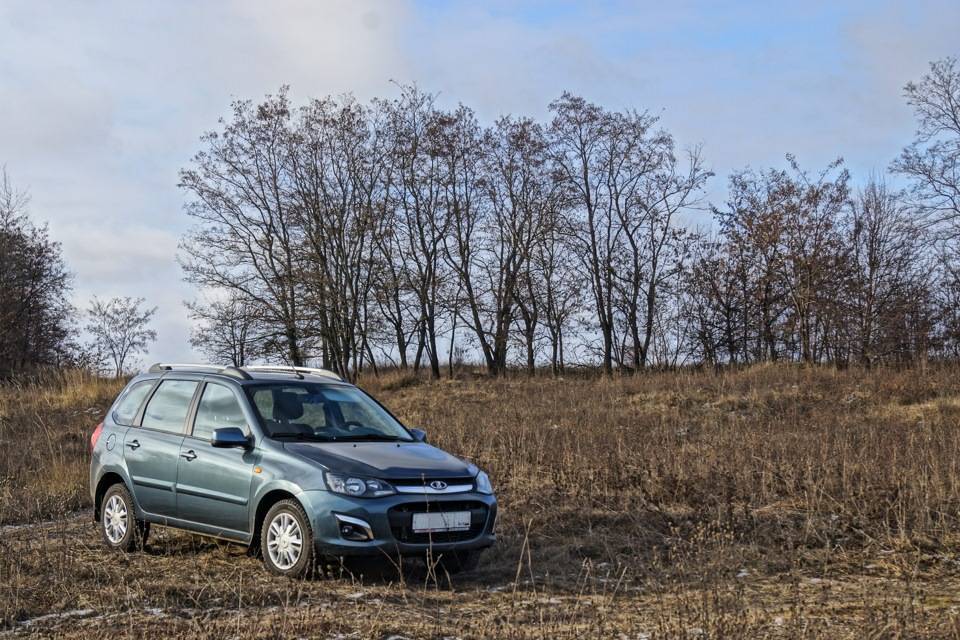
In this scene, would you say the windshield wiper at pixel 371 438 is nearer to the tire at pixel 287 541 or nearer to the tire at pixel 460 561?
the tire at pixel 287 541

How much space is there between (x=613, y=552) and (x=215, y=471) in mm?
3643

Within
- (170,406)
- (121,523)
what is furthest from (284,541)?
(121,523)

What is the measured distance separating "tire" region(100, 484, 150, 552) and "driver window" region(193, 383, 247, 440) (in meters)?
1.11

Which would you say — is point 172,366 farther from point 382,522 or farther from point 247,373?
point 382,522

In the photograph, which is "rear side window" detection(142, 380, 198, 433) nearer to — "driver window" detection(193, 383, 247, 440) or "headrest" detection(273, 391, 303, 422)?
"driver window" detection(193, 383, 247, 440)

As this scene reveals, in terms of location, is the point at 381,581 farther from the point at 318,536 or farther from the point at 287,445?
the point at 287,445

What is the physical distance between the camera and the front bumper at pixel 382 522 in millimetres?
7070

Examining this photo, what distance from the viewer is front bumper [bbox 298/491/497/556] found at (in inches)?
278

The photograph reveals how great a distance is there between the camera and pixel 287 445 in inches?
303

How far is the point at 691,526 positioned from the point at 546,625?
3.78 metres

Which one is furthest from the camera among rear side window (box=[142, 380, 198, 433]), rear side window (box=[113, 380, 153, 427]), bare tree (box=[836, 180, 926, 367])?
bare tree (box=[836, 180, 926, 367])

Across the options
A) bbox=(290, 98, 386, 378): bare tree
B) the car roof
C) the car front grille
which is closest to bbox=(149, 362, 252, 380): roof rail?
the car roof

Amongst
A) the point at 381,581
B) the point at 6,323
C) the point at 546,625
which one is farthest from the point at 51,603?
the point at 6,323

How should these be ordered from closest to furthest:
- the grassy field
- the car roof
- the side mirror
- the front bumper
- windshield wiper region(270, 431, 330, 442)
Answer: the grassy field, the front bumper, the side mirror, windshield wiper region(270, 431, 330, 442), the car roof
